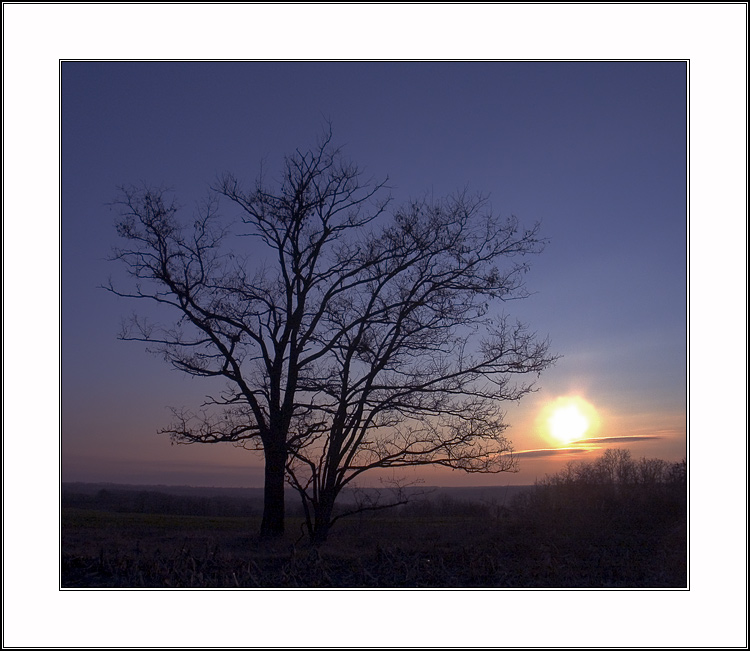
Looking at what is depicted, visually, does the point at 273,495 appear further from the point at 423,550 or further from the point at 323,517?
the point at 423,550

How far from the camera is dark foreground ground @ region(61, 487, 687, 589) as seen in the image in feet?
30.1

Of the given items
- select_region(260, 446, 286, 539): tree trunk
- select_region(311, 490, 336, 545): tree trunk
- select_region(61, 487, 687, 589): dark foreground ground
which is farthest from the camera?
select_region(260, 446, 286, 539): tree trunk

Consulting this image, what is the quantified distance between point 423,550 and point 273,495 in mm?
4939

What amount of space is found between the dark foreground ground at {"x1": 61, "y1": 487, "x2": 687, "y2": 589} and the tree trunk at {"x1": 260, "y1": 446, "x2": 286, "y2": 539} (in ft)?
1.38

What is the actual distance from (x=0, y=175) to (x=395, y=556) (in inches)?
324

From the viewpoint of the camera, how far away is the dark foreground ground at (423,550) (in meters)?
9.18

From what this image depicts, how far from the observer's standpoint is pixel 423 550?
11.5 meters

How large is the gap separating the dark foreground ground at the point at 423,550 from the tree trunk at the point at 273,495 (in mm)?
420

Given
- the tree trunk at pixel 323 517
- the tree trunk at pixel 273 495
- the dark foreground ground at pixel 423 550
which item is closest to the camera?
the dark foreground ground at pixel 423 550

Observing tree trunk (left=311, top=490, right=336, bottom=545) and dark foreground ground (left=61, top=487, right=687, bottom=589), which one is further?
tree trunk (left=311, top=490, right=336, bottom=545)

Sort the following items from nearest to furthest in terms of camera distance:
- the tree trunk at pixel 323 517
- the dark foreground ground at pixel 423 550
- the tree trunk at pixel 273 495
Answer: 1. the dark foreground ground at pixel 423 550
2. the tree trunk at pixel 323 517
3. the tree trunk at pixel 273 495

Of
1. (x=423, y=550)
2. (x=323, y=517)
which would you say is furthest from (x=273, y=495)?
(x=423, y=550)

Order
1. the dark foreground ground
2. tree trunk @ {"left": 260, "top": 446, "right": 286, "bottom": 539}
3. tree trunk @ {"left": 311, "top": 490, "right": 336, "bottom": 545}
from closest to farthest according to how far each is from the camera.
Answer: the dark foreground ground
tree trunk @ {"left": 311, "top": 490, "right": 336, "bottom": 545}
tree trunk @ {"left": 260, "top": 446, "right": 286, "bottom": 539}

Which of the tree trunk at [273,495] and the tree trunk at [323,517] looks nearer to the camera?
the tree trunk at [323,517]
